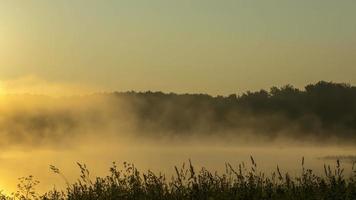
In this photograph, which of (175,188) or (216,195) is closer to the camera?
(216,195)

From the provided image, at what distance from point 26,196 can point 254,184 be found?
293 inches

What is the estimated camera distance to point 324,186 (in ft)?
50.9

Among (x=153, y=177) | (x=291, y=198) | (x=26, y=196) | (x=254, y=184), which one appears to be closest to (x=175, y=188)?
(x=153, y=177)

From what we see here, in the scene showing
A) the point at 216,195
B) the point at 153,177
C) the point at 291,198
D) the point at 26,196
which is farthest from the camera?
the point at 26,196

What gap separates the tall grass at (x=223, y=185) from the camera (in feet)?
50.6

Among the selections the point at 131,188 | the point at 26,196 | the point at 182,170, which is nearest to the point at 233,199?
the point at 182,170

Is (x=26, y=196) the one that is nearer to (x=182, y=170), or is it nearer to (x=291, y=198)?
(x=182, y=170)

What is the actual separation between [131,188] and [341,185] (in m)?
4.86

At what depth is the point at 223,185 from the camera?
55.6ft

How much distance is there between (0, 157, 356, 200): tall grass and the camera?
50.6 ft

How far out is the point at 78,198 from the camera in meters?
19.4

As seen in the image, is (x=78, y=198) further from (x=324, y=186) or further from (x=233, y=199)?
(x=324, y=186)

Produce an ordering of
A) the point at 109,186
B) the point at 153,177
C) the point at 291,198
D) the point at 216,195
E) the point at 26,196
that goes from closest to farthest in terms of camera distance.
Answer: the point at 291,198
the point at 216,195
the point at 153,177
the point at 109,186
the point at 26,196

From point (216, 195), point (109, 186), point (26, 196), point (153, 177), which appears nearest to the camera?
point (216, 195)
